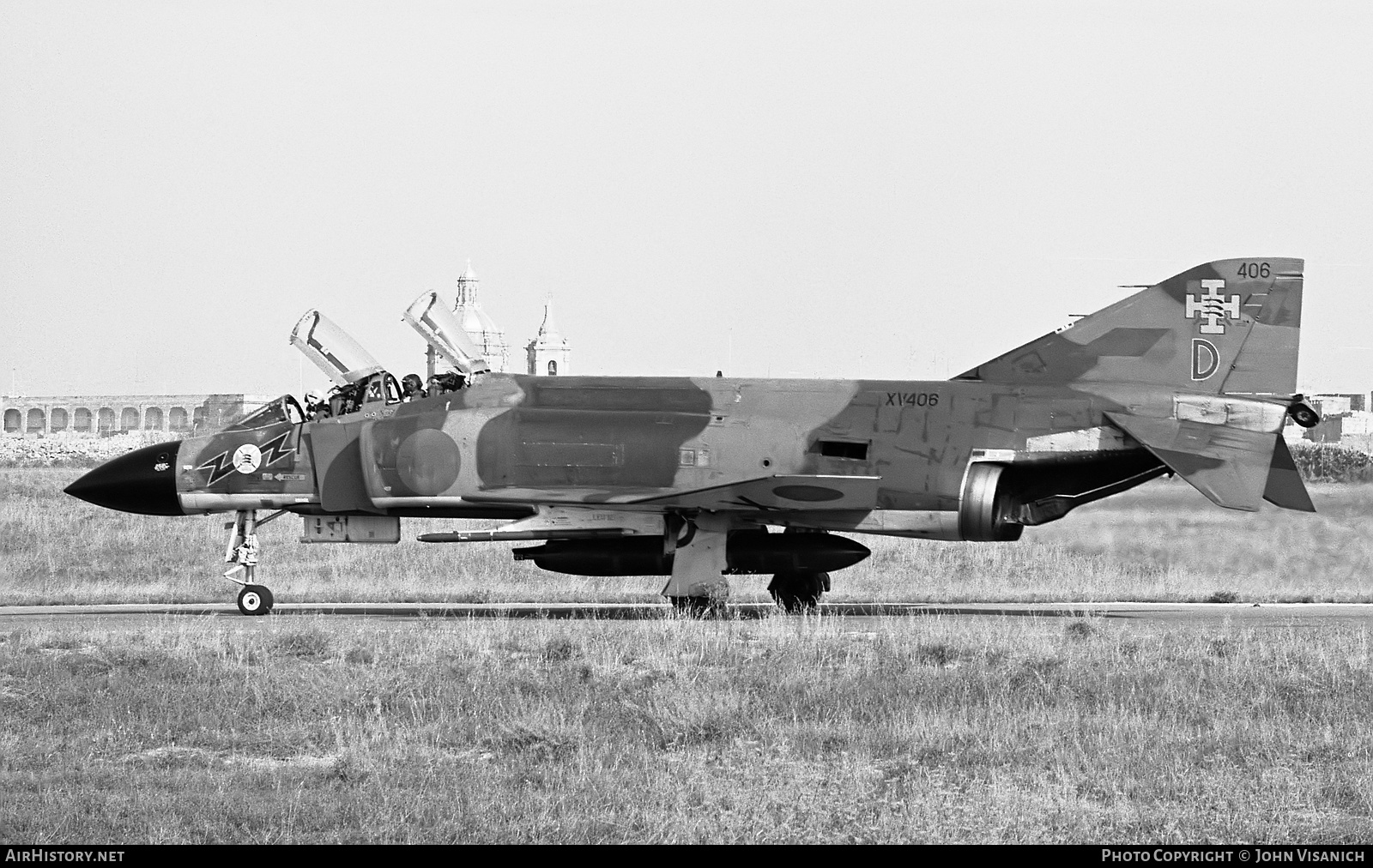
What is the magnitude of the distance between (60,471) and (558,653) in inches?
1645

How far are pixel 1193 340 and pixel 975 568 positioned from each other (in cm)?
780

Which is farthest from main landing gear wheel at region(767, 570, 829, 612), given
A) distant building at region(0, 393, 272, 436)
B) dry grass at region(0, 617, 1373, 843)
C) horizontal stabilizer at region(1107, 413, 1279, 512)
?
distant building at region(0, 393, 272, 436)

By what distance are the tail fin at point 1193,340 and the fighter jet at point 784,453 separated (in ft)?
0.07

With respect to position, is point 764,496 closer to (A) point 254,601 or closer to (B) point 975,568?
(A) point 254,601

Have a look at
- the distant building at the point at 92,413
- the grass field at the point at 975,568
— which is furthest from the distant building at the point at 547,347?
the grass field at the point at 975,568

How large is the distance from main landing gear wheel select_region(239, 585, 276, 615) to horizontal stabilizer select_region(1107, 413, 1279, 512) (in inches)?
390

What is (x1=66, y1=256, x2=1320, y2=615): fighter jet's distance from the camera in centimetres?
1780

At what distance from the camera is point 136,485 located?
18.8 metres

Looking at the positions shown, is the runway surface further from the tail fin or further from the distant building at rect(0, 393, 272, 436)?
the distant building at rect(0, 393, 272, 436)

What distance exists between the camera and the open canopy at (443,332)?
19344 mm

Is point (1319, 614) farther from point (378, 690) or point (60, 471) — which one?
point (60, 471)

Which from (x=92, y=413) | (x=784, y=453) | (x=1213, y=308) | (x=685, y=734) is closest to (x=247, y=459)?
(x=784, y=453)

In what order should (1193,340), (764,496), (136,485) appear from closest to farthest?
(764,496) → (1193,340) → (136,485)

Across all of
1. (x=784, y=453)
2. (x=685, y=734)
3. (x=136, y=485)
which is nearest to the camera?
(x=685, y=734)
